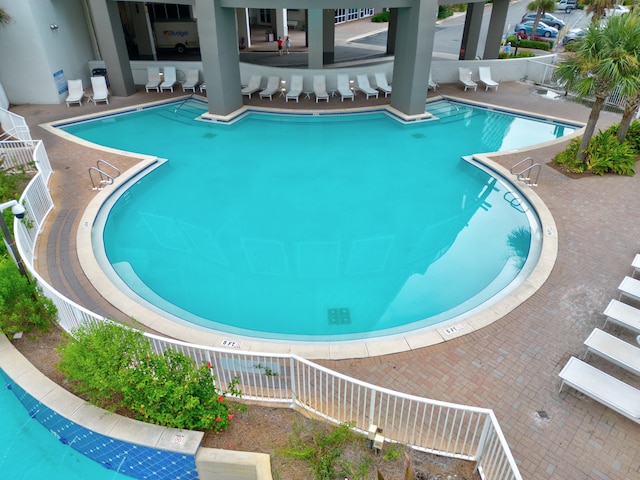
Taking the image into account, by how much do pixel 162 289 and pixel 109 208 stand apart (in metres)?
3.75

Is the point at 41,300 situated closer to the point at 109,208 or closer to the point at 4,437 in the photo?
the point at 4,437

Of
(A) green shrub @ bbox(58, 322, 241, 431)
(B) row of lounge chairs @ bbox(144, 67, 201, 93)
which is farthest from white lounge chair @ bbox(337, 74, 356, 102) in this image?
(A) green shrub @ bbox(58, 322, 241, 431)

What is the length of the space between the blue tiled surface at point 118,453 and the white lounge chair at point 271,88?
50.5 ft

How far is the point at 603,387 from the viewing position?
18.5ft

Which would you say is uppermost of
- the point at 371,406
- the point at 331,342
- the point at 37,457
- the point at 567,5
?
the point at 567,5

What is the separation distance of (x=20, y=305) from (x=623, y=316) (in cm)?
930

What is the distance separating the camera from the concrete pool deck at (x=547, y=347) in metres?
5.30

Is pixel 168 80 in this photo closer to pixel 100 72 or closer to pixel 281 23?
pixel 100 72

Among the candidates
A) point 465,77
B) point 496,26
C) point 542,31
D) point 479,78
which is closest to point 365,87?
point 465,77

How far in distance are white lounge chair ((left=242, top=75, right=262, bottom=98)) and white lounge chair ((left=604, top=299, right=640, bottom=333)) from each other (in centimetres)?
1609

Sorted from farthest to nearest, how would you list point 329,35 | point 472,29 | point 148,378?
point 329,35 → point 472,29 → point 148,378

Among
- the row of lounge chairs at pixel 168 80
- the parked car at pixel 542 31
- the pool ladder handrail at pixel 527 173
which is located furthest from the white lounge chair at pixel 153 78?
the parked car at pixel 542 31

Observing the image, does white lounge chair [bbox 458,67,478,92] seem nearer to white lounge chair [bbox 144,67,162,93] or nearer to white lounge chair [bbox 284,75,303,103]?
white lounge chair [bbox 284,75,303,103]

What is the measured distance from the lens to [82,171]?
1246cm
